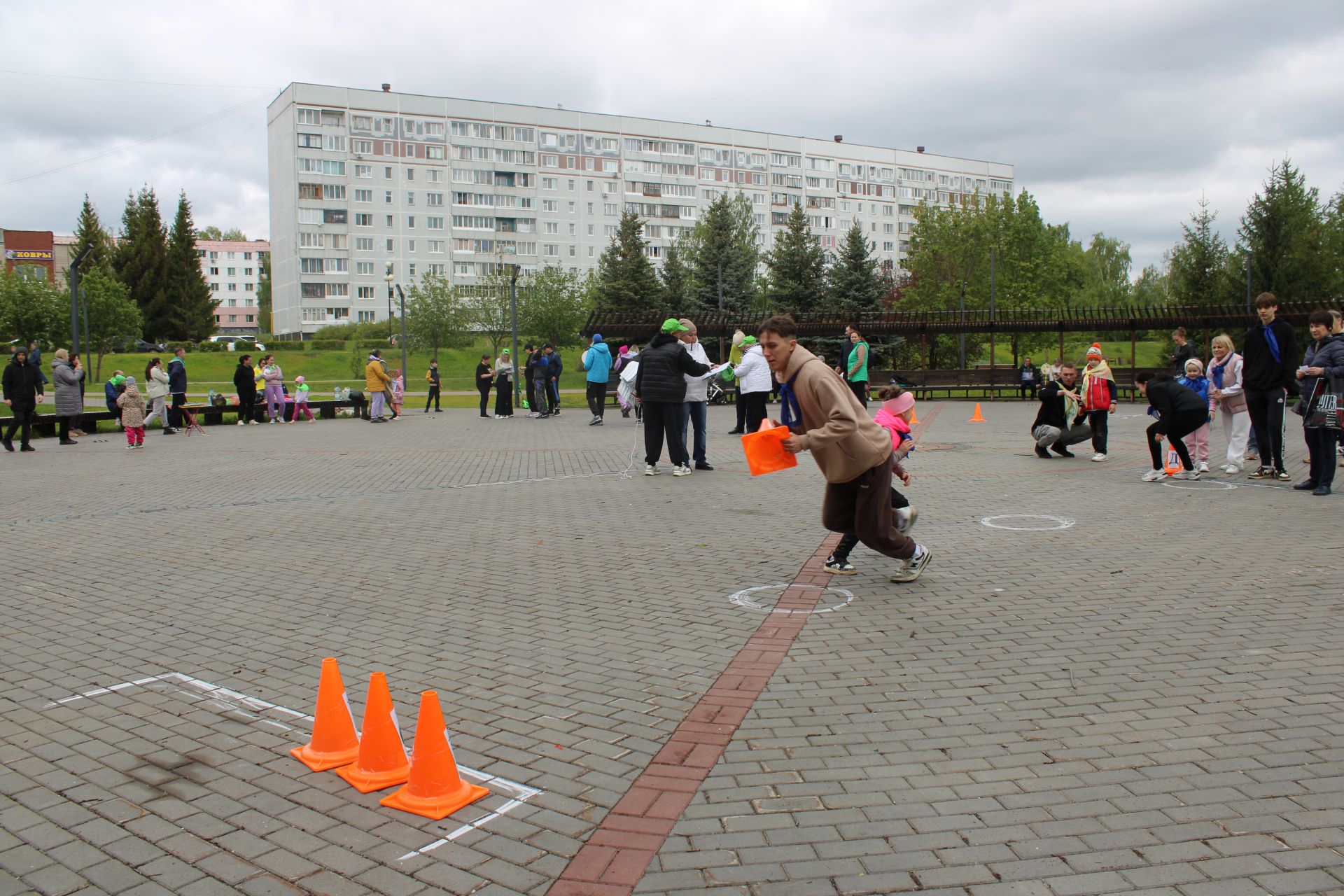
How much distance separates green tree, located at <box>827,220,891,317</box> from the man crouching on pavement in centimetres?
4190

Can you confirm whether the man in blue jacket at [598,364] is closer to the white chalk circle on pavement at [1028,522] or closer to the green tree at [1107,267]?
the white chalk circle on pavement at [1028,522]

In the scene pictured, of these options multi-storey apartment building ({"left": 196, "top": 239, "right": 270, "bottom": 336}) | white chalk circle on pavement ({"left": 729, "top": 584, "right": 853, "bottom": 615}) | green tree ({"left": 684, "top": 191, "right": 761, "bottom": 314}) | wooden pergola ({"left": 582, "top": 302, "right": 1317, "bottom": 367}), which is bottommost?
white chalk circle on pavement ({"left": 729, "top": 584, "right": 853, "bottom": 615})

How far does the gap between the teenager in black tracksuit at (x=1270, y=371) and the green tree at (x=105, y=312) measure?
54.2 metres

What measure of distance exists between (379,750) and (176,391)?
21.4 m

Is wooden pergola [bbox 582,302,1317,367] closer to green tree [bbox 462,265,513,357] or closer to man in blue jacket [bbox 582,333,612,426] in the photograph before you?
man in blue jacket [bbox 582,333,612,426]

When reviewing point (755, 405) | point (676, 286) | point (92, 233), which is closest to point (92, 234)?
point (92, 233)

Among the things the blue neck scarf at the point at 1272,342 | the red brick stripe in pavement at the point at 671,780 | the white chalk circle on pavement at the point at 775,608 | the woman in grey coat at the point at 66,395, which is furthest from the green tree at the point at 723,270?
the red brick stripe in pavement at the point at 671,780

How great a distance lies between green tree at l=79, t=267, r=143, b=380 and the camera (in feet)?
178

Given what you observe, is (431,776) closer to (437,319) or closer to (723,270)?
(723,270)

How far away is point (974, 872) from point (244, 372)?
23990 millimetres

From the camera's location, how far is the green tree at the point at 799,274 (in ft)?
165

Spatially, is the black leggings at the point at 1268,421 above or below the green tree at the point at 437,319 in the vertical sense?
below

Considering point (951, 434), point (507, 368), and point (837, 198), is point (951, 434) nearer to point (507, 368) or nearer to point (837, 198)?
point (507, 368)

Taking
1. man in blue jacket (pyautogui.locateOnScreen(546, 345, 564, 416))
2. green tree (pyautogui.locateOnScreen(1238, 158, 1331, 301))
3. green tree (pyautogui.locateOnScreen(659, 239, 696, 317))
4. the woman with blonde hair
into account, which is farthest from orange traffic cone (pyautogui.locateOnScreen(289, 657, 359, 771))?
green tree (pyautogui.locateOnScreen(659, 239, 696, 317))
